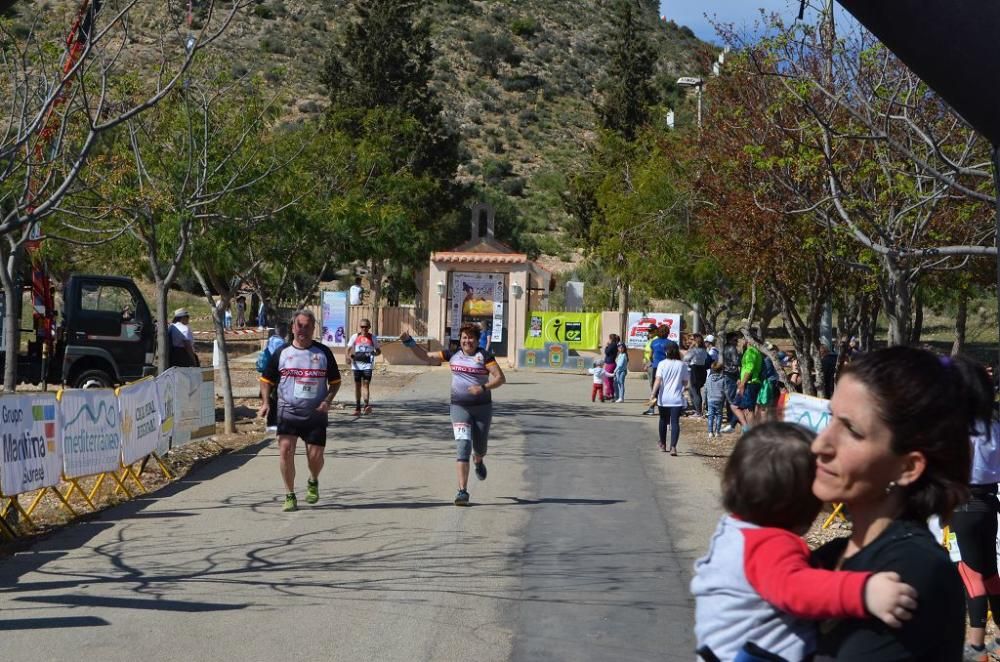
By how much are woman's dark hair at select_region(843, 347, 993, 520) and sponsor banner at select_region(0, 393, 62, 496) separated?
8.99m

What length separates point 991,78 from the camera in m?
4.19

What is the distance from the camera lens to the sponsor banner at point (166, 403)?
15.0m

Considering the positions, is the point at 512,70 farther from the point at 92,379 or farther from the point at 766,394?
the point at 766,394

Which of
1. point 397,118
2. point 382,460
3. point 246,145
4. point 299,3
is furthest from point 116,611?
point 299,3

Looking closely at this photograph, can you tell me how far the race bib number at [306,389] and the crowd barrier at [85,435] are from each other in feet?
6.72

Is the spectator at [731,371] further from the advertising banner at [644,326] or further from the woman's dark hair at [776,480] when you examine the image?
the advertising banner at [644,326]

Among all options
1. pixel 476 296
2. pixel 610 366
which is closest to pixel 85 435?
pixel 610 366

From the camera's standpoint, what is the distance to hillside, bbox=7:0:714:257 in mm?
80125

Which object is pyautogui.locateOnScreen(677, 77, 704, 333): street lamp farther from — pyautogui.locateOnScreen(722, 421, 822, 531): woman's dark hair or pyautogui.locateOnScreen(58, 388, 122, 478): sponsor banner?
pyautogui.locateOnScreen(722, 421, 822, 531): woman's dark hair

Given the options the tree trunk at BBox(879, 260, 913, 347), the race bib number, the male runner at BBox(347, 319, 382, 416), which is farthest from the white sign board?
the tree trunk at BBox(879, 260, 913, 347)

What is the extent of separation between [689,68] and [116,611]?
96025 millimetres

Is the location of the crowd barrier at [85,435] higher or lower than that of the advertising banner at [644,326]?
lower

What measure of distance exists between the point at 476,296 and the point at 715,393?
23.0 metres

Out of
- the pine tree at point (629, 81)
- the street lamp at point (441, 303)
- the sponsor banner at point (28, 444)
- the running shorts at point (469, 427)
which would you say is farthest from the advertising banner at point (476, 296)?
the sponsor banner at point (28, 444)
